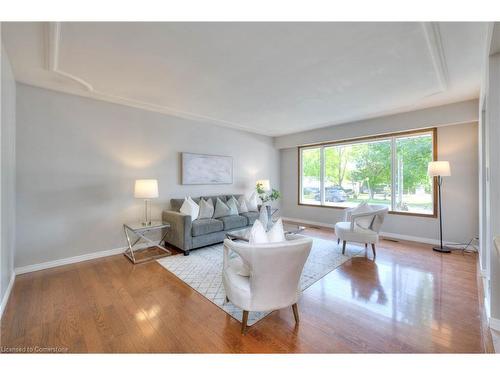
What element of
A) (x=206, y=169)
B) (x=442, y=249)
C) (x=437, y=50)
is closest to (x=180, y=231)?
(x=206, y=169)

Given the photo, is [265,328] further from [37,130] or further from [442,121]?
[442,121]

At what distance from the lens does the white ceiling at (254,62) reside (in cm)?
191

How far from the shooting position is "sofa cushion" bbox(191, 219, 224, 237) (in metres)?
3.67

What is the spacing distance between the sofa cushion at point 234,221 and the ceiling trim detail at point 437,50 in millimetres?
3612

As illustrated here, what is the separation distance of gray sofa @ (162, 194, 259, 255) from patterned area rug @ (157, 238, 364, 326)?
16cm

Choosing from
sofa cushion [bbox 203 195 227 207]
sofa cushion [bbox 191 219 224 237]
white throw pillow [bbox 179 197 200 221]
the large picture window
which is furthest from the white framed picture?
the large picture window

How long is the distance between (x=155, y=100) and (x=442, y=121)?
16.5ft

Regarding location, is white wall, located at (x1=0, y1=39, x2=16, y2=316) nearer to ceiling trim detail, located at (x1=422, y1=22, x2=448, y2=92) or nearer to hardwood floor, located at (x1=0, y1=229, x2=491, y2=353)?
hardwood floor, located at (x1=0, y1=229, x2=491, y2=353)

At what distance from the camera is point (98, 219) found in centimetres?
353

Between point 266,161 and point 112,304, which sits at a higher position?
point 266,161

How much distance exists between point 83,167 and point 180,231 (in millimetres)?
1778

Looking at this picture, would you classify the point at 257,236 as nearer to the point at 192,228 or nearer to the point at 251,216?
the point at 192,228

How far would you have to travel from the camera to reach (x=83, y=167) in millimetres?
3371
